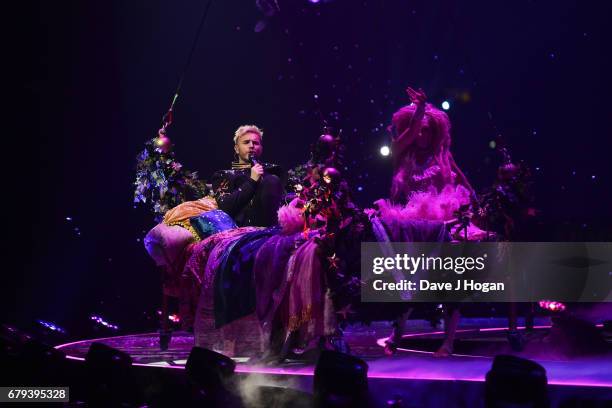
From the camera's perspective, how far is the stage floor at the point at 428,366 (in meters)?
2.70

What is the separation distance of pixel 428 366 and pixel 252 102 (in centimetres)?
333

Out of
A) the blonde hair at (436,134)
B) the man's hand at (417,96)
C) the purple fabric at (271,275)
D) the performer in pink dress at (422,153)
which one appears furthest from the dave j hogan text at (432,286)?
the man's hand at (417,96)

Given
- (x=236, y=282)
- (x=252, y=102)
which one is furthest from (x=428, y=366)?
(x=252, y=102)

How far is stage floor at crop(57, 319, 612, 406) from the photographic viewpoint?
270cm

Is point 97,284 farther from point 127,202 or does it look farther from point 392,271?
point 392,271

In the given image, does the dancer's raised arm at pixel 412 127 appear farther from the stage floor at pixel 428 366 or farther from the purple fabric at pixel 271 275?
the stage floor at pixel 428 366

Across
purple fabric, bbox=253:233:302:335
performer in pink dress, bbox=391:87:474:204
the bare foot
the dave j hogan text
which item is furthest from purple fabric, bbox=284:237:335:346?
performer in pink dress, bbox=391:87:474:204

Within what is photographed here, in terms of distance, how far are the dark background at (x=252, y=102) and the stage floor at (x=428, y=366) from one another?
3.51 ft

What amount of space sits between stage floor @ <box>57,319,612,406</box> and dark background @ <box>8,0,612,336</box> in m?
1.07

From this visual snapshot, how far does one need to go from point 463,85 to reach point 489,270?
1979mm

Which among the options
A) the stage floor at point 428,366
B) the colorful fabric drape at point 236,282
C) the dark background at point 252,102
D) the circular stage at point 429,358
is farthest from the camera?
the dark background at point 252,102

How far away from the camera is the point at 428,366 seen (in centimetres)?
316

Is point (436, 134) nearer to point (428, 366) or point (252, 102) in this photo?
point (428, 366)

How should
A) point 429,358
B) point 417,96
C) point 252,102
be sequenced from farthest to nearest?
point 252,102 < point 417,96 < point 429,358
